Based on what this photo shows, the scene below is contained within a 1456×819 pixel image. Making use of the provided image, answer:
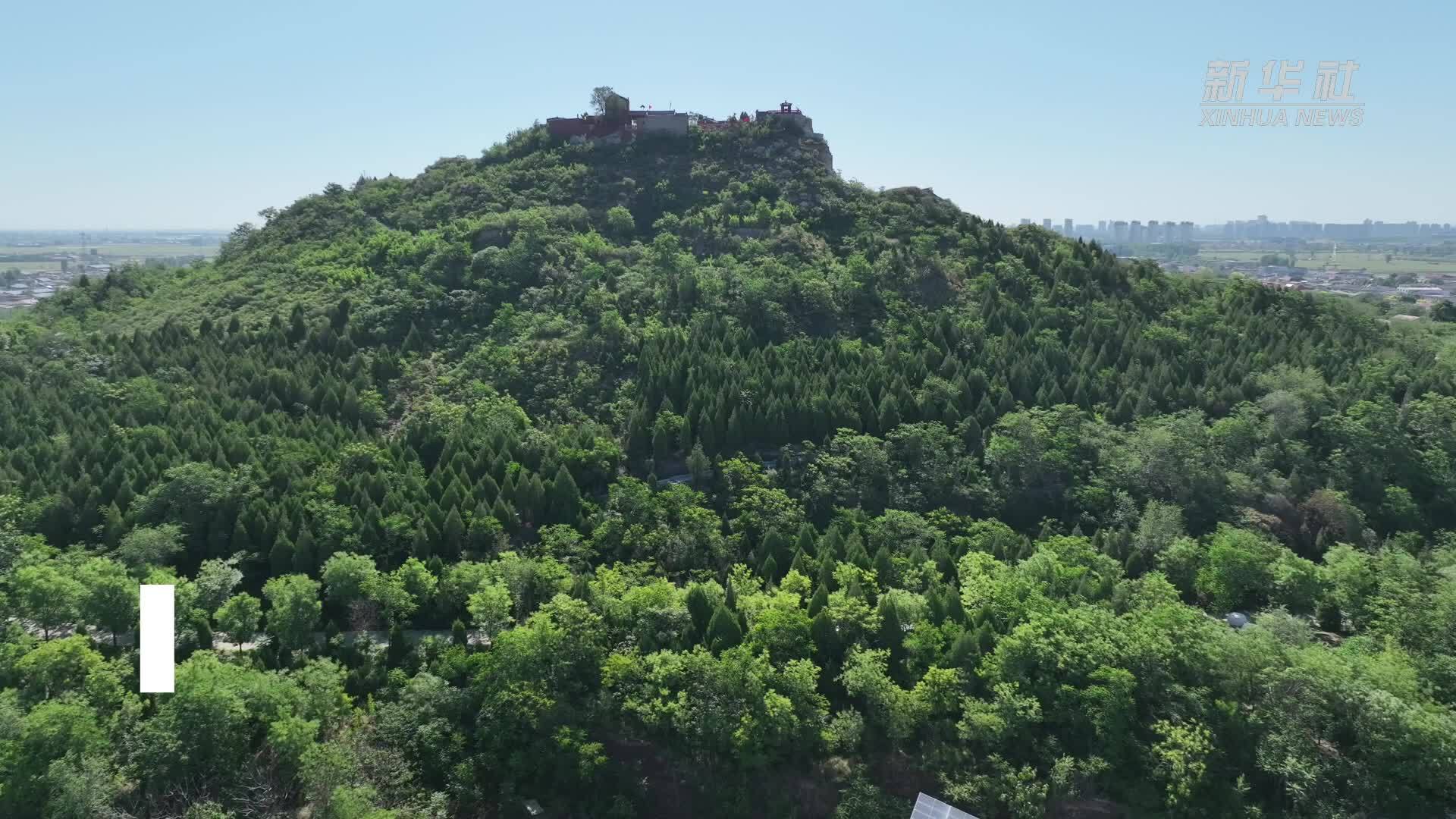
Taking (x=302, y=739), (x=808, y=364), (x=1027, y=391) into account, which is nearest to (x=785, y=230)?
(x=808, y=364)

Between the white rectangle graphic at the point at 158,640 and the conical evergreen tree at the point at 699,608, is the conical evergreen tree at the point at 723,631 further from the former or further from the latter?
the white rectangle graphic at the point at 158,640

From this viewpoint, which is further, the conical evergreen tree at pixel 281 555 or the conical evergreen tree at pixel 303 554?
the conical evergreen tree at pixel 281 555

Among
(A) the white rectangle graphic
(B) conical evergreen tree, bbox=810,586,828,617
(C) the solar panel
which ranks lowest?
(C) the solar panel

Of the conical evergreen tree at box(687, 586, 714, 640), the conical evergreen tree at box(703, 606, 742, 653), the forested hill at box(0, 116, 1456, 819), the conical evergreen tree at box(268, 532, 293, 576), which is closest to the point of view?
the forested hill at box(0, 116, 1456, 819)

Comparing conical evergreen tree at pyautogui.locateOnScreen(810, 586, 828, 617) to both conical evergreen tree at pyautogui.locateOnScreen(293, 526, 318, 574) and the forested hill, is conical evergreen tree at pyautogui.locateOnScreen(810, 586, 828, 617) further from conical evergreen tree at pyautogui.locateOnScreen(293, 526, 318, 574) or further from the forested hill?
conical evergreen tree at pyautogui.locateOnScreen(293, 526, 318, 574)

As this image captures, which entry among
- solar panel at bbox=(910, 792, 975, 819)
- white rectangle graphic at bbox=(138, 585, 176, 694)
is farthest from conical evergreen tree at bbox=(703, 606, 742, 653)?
white rectangle graphic at bbox=(138, 585, 176, 694)

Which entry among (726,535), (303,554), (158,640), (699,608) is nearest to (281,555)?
(303,554)

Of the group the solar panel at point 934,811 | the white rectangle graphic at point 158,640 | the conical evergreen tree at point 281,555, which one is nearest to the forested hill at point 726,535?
the conical evergreen tree at point 281,555

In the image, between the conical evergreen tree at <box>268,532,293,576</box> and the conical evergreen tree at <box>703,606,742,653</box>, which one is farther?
the conical evergreen tree at <box>268,532,293,576</box>
